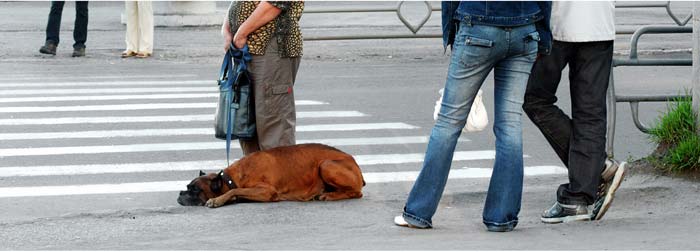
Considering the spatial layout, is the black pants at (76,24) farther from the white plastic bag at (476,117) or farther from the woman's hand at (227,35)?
the white plastic bag at (476,117)

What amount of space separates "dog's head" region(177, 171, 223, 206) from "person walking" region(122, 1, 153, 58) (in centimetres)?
907

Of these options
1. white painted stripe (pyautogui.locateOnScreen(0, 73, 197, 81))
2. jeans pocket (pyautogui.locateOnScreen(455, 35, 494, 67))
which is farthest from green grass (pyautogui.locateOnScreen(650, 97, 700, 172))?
white painted stripe (pyautogui.locateOnScreen(0, 73, 197, 81))

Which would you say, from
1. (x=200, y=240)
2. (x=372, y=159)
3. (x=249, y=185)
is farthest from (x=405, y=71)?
(x=200, y=240)

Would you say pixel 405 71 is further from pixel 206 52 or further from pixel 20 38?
pixel 20 38

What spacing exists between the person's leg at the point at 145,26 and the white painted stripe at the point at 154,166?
7.17m

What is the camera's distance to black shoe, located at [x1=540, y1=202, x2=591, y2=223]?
21.6ft

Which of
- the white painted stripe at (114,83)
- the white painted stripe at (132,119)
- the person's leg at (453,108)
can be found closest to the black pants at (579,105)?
the person's leg at (453,108)

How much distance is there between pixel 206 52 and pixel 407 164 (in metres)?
7.92

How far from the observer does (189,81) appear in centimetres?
1403

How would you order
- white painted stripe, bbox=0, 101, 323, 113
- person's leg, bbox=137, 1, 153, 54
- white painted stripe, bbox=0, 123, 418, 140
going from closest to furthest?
white painted stripe, bbox=0, 123, 418, 140, white painted stripe, bbox=0, 101, 323, 113, person's leg, bbox=137, 1, 153, 54

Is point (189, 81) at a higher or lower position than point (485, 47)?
lower

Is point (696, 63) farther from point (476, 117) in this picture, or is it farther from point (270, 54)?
point (270, 54)

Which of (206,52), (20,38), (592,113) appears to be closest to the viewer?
(592,113)

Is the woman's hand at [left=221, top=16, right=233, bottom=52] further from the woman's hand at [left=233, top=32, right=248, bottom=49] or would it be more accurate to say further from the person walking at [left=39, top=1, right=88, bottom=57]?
the person walking at [left=39, top=1, right=88, bottom=57]
